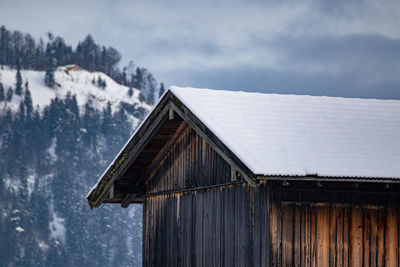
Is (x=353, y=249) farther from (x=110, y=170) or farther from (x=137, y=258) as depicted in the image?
(x=137, y=258)

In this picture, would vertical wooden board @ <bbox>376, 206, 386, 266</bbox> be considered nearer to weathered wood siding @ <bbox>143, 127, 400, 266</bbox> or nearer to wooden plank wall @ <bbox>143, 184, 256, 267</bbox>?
weathered wood siding @ <bbox>143, 127, 400, 266</bbox>

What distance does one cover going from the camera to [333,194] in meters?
12.7

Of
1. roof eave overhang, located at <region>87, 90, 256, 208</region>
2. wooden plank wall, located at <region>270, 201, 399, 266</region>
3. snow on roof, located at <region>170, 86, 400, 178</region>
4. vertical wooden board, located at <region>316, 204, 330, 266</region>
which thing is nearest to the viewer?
snow on roof, located at <region>170, 86, 400, 178</region>

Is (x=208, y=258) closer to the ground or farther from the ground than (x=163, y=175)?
closer to the ground

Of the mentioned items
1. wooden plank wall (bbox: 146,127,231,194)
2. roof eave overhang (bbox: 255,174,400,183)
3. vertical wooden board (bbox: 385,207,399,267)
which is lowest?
vertical wooden board (bbox: 385,207,399,267)

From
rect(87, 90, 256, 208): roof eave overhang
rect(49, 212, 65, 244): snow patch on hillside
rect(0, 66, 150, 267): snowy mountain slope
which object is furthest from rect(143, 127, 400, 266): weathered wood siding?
rect(49, 212, 65, 244): snow patch on hillside

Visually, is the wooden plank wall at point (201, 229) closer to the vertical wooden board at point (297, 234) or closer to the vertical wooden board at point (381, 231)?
the vertical wooden board at point (297, 234)

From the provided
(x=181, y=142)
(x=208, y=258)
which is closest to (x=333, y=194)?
(x=208, y=258)

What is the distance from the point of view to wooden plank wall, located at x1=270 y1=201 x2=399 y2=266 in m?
12.3

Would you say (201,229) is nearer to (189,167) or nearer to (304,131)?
(189,167)

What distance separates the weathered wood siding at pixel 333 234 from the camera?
12289 mm

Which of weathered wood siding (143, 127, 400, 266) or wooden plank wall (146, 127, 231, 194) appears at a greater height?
wooden plank wall (146, 127, 231, 194)

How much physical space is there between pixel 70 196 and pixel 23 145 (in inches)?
1093

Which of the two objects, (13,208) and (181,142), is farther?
(13,208)
